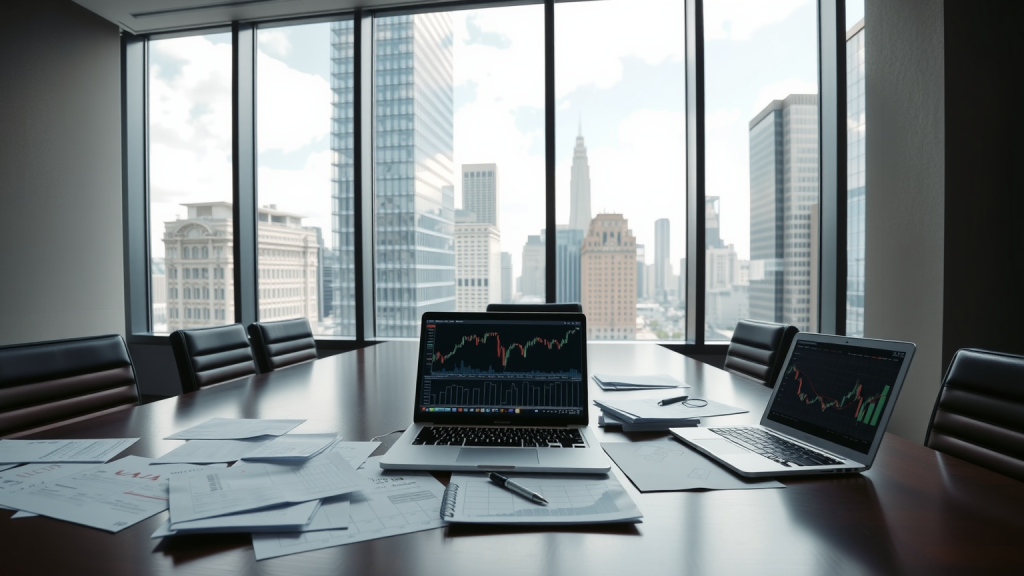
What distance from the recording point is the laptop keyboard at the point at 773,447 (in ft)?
3.21

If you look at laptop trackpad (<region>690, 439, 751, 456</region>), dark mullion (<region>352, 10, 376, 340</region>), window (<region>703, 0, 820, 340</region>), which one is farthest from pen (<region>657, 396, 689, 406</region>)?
dark mullion (<region>352, 10, 376, 340</region>)

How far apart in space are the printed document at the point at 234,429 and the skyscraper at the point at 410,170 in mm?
2759

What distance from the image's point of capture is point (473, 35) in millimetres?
3973

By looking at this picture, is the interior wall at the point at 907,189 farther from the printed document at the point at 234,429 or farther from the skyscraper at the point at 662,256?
the printed document at the point at 234,429

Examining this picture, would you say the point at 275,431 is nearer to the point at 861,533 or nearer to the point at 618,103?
the point at 861,533

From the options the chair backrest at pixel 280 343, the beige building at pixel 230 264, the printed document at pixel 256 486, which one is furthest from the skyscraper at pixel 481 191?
the printed document at pixel 256 486

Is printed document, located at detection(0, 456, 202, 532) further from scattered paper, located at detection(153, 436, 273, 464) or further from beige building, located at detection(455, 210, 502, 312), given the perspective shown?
→ beige building, located at detection(455, 210, 502, 312)

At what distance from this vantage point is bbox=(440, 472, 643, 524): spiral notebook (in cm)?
77

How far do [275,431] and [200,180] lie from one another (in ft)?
13.1

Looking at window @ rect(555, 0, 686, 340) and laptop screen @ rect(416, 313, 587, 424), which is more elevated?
window @ rect(555, 0, 686, 340)

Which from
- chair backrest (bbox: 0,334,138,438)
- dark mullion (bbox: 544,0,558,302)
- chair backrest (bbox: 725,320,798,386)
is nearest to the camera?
chair backrest (bbox: 0,334,138,438)

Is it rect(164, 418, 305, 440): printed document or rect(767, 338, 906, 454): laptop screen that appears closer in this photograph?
rect(767, 338, 906, 454): laptop screen

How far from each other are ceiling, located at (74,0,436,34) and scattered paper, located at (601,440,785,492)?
385 centimetres

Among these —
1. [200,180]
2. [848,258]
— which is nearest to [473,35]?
[200,180]
